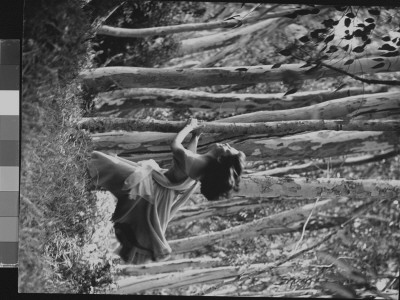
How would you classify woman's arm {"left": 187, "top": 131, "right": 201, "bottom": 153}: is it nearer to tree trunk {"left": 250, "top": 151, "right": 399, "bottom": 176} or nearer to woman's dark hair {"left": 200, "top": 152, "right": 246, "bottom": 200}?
woman's dark hair {"left": 200, "top": 152, "right": 246, "bottom": 200}

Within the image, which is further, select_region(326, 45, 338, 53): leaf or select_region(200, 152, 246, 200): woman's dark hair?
select_region(326, 45, 338, 53): leaf

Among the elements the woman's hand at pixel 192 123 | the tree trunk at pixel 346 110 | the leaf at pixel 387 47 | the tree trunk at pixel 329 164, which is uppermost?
the leaf at pixel 387 47

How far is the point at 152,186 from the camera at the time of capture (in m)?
3.10

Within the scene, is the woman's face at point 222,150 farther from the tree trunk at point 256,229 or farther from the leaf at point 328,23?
the leaf at point 328,23

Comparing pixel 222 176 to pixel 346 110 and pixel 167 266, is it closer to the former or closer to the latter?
pixel 167 266

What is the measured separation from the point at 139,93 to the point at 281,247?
1062mm

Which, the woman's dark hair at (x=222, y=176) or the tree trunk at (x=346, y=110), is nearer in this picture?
the woman's dark hair at (x=222, y=176)

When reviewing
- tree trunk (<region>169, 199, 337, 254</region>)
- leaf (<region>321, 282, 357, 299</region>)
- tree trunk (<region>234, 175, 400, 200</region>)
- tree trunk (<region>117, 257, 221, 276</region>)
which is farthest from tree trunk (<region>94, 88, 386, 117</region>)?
leaf (<region>321, 282, 357, 299</region>)

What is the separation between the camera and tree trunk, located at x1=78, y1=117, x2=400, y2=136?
10.3ft

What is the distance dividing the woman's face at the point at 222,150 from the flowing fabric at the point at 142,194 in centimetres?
18

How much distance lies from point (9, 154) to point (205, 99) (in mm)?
1030

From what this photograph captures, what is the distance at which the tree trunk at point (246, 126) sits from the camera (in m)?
3.13

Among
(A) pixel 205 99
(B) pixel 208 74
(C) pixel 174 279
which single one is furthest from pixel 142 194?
(B) pixel 208 74

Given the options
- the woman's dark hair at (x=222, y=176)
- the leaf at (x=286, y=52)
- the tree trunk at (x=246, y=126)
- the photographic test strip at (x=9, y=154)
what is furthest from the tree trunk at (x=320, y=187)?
the photographic test strip at (x=9, y=154)
